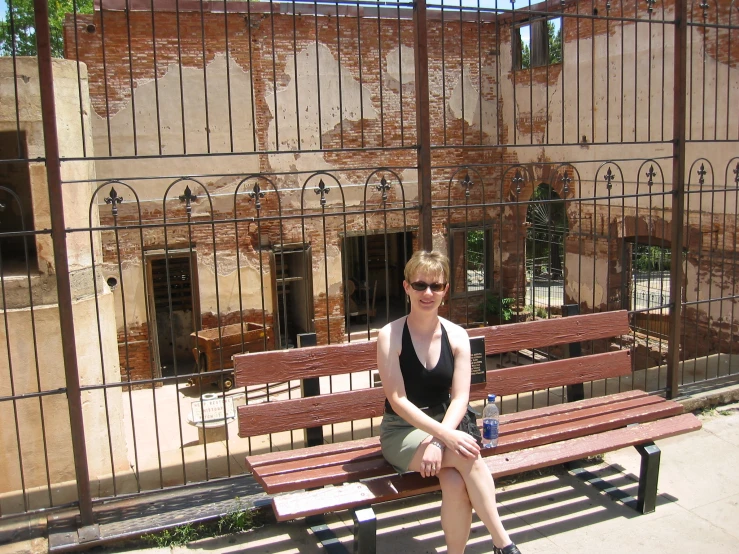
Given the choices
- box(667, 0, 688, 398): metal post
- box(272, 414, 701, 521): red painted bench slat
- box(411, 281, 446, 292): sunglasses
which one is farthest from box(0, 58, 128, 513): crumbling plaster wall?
box(667, 0, 688, 398): metal post

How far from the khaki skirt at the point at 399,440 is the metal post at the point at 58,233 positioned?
A: 1616mm

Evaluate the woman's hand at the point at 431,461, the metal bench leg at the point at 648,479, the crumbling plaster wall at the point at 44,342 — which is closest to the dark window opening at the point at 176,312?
the crumbling plaster wall at the point at 44,342

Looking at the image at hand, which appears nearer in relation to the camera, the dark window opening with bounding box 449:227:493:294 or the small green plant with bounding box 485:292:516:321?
the dark window opening with bounding box 449:227:493:294

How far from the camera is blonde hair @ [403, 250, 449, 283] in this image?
345 centimetres

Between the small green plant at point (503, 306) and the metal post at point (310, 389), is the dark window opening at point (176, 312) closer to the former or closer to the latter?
the small green plant at point (503, 306)

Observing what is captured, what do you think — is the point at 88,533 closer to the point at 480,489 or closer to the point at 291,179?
the point at 480,489

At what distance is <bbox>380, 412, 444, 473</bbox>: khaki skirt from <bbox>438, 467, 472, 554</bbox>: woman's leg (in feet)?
0.67

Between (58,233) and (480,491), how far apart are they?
2.46 metres

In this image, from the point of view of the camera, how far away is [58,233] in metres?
3.63

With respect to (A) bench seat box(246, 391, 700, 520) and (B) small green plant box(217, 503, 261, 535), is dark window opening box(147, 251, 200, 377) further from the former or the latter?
(A) bench seat box(246, 391, 700, 520)

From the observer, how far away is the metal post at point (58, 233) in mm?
3549

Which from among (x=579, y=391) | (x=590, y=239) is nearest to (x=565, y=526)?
(x=579, y=391)

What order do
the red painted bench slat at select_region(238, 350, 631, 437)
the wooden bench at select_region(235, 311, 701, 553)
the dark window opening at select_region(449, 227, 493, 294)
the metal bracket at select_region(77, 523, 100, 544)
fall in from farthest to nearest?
the dark window opening at select_region(449, 227, 493, 294) → the red painted bench slat at select_region(238, 350, 631, 437) → the metal bracket at select_region(77, 523, 100, 544) → the wooden bench at select_region(235, 311, 701, 553)

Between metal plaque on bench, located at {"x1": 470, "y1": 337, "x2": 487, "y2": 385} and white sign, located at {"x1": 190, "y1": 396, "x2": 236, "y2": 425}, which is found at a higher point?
metal plaque on bench, located at {"x1": 470, "y1": 337, "x2": 487, "y2": 385}
